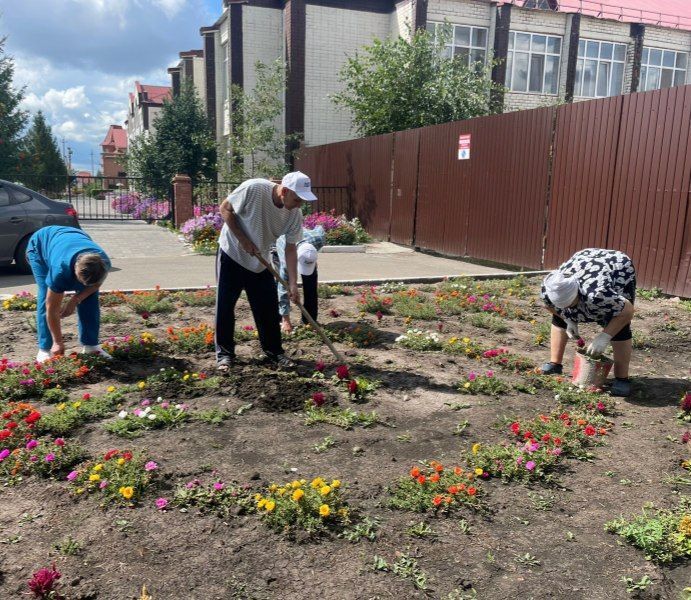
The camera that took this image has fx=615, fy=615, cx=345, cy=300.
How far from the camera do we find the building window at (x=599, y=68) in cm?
2612

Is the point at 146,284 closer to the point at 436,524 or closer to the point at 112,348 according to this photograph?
the point at 112,348

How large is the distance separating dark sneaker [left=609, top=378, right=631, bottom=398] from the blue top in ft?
13.1

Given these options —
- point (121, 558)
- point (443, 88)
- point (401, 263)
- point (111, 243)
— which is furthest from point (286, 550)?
point (443, 88)

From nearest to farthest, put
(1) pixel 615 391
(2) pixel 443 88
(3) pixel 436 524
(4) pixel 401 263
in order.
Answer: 1. (3) pixel 436 524
2. (1) pixel 615 391
3. (4) pixel 401 263
4. (2) pixel 443 88

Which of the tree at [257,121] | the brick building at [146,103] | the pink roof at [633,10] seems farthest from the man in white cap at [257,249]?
the brick building at [146,103]

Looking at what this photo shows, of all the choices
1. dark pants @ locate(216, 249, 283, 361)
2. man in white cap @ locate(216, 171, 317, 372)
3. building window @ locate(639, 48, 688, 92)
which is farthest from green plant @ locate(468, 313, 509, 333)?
building window @ locate(639, 48, 688, 92)

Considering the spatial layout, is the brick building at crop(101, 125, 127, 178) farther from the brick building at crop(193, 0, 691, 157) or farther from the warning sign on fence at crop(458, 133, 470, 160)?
the warning sign on fence at crop(458, 133, 470, 160)

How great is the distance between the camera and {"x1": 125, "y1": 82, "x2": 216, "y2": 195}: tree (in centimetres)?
2267

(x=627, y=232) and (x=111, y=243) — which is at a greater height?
(x=627, y=232)

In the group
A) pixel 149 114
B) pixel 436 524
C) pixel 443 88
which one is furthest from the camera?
pixel 149 114

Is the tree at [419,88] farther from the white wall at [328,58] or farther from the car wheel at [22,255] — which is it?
the car wheel at [22,255]

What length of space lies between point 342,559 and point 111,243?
1389cm

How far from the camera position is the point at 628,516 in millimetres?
3000

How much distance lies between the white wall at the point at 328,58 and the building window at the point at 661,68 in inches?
497
